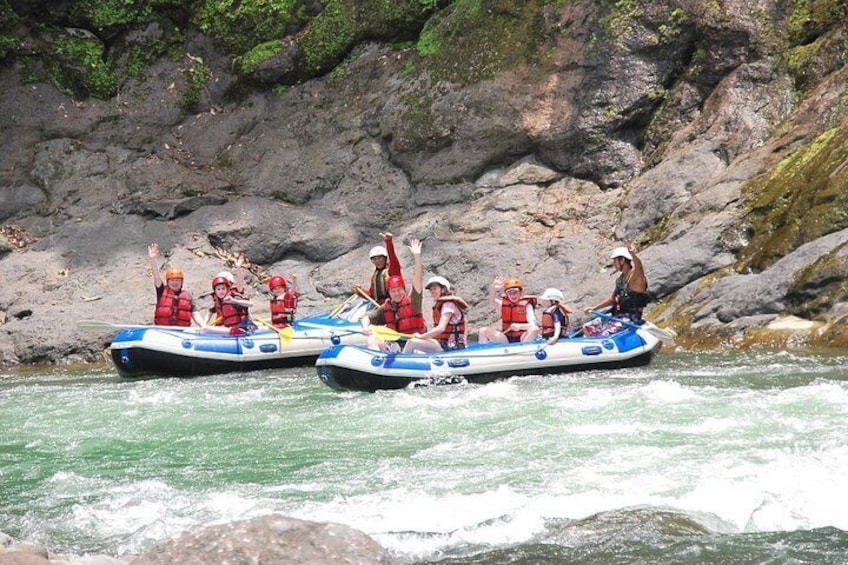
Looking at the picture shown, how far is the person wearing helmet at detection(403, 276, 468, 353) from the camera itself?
451 inches

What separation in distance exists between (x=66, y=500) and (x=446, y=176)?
12798 millimetres

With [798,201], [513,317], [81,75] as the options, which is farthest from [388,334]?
[81,75]

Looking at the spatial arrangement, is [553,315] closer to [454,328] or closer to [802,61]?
[454,328]

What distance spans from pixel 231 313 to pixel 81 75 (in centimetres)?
932

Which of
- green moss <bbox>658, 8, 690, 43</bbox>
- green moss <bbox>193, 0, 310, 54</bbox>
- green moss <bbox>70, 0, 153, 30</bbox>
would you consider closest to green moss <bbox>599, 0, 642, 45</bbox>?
green moss <bbox>658, 8, 690, 43</bbox>

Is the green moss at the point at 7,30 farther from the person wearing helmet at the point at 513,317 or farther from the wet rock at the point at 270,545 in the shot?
the wet rock at the point at 270,545

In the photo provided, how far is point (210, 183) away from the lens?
1978 cm

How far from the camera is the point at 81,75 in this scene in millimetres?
21156

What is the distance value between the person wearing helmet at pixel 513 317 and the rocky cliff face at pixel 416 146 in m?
2.08

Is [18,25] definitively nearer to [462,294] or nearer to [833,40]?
[462,294]

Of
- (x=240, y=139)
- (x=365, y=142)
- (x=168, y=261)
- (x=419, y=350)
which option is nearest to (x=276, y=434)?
(x=419, y=350)

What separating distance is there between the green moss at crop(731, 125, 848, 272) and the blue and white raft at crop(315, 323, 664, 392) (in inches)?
116

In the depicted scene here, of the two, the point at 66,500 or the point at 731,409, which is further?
the point at 731,409

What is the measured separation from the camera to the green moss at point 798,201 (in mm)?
13039
